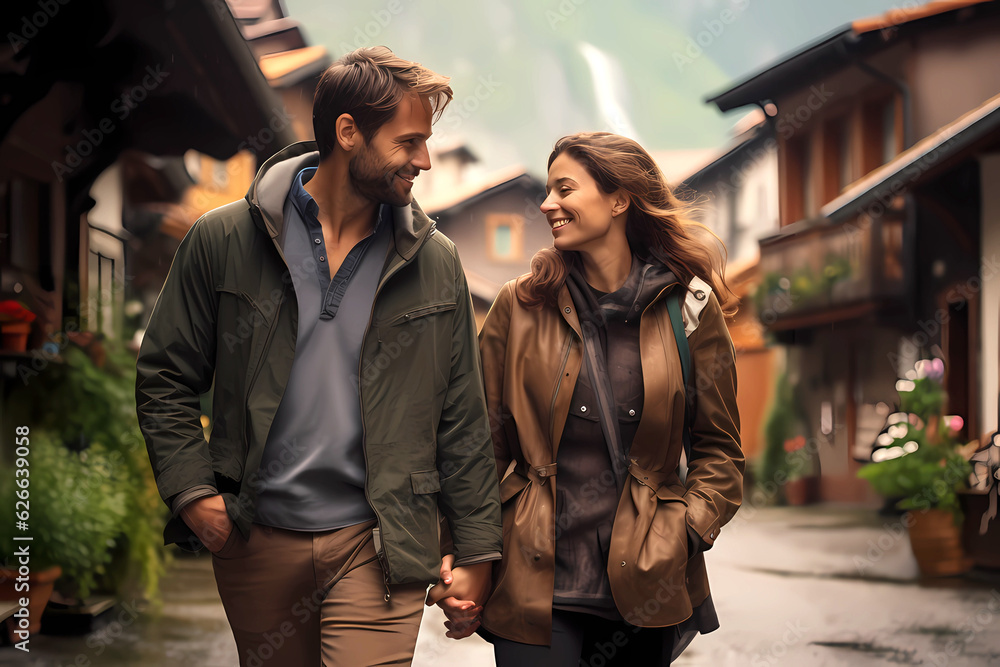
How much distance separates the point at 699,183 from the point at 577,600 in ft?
30.2

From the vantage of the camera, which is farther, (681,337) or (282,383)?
(681,337)

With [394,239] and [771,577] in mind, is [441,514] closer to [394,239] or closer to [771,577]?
[394,239]

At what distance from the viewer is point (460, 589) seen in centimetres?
253

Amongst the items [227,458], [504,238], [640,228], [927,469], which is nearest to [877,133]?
[927,469]

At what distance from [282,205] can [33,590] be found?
452 cm

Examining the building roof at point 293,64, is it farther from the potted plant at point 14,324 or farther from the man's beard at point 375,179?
the man's beard at point 375,179

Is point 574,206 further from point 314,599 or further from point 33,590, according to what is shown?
point 33,590

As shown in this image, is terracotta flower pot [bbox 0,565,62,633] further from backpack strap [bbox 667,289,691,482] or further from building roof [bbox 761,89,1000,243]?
building roof [bbox 761,89,1000,243]

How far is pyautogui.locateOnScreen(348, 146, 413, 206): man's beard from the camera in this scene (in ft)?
7.81

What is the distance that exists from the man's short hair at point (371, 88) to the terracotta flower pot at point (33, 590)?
14.9 feet

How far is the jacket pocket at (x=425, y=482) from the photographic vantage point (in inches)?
94.0

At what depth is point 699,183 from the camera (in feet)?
36.6

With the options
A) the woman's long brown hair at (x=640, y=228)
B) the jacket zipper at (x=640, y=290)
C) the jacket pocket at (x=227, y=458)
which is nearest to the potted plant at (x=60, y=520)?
the jacket pocket at (x=227, y=458)

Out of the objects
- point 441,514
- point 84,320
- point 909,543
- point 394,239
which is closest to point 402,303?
point 394,239
